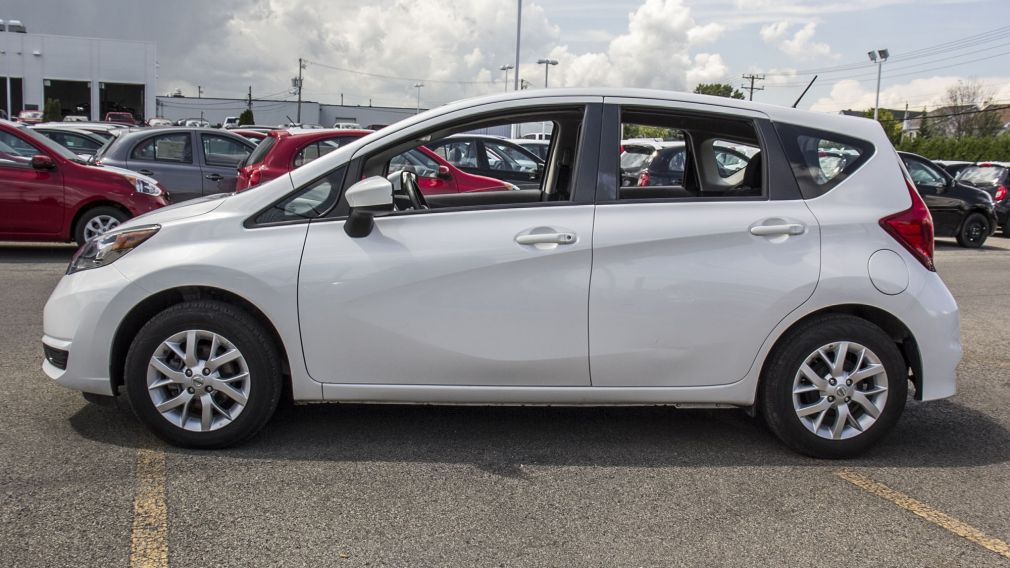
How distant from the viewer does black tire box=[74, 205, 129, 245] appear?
34.8 ft

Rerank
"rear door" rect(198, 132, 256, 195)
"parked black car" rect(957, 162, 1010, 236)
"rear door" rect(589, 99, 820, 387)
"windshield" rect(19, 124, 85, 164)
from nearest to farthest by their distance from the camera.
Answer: "rear door" rect(589, 99, 820, 387), "windshield" rect(19, 124, 85, 164), "rear door" rect(198, 132, 256, 195), "parked black car" rect(957, 162, 1010, 236)

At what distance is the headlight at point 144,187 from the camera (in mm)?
10867

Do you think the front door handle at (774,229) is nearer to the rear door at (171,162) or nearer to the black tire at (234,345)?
the black tire at (234,345)

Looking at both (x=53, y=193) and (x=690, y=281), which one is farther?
(x=53, y=193)

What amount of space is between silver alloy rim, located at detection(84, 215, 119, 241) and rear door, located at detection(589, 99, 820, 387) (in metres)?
8.05

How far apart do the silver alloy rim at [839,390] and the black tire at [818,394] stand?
0.02 meters

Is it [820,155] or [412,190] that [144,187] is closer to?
[412,190]

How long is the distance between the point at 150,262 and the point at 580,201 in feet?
6.55

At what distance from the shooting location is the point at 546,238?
4262 millimetres

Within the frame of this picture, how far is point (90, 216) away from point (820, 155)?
8713mm

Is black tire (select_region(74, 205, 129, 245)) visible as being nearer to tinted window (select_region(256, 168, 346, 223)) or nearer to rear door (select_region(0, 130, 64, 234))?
rear door (select_region(0, 130, 64, 234))

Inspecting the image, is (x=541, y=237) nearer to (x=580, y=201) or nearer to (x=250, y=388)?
(x=580, y=201)

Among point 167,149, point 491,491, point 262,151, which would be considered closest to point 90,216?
point 262,151

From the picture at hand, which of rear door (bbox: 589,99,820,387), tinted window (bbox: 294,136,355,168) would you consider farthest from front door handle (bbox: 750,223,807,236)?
tinted window (bbox: 294,136,355,168)
